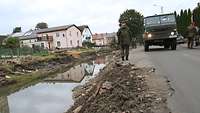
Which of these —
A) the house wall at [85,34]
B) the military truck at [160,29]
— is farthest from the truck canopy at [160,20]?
the house wall at [85,34]

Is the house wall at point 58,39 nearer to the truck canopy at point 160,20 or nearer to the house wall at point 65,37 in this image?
the house wall at point 65,37

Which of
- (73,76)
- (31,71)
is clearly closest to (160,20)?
(73,76)

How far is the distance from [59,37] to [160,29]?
7210 centimetres

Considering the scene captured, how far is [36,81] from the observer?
32562 millimetres

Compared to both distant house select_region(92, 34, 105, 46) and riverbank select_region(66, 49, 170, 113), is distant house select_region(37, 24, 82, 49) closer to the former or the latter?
distant house select_region(92, 34, 105, 46)

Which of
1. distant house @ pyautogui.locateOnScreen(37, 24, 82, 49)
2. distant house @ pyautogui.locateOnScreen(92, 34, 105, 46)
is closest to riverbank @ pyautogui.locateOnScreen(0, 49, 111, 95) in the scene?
distant house @ pyautogui.locateOnScreen(37, 24, 82, 49)

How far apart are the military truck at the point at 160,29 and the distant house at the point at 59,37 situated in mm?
69207

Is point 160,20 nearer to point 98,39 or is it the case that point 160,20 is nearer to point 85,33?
point 85,33

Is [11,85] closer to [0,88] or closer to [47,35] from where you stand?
[0,88]

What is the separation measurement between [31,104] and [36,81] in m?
12.7

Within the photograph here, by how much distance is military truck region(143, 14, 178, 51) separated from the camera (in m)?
27.4

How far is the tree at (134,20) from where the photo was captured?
80.3 metres

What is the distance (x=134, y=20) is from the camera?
84.4 metres

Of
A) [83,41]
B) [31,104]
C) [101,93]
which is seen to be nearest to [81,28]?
[83,41]
